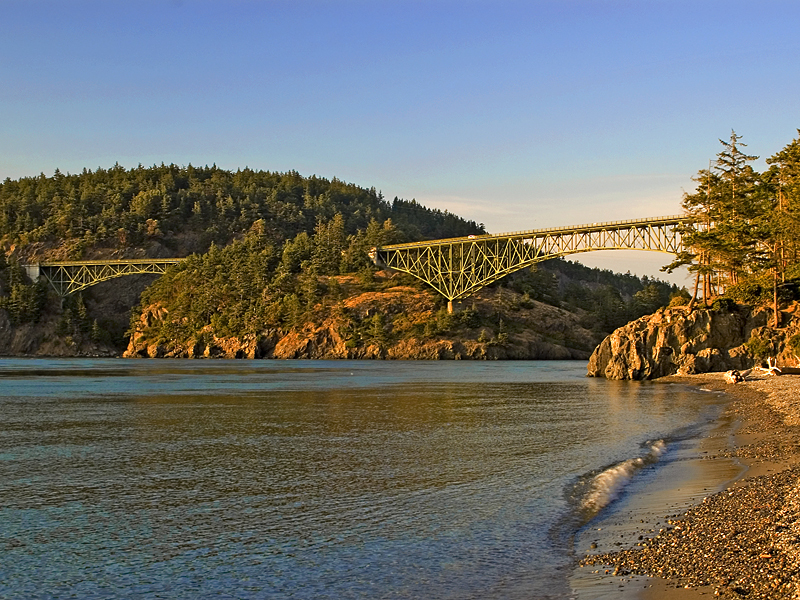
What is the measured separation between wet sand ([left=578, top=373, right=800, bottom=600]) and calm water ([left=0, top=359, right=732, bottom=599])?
3.08 ft

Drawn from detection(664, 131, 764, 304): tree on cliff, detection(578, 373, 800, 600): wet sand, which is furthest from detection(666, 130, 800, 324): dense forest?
detection(578, 373, 800, 600): wet sand

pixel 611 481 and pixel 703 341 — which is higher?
pixel 703 341

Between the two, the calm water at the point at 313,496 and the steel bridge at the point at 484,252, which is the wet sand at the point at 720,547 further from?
the steel bridge at the point at 484,252

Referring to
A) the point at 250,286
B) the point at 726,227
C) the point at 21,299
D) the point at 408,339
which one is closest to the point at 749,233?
the point at 726,227

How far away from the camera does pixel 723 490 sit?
621 inches

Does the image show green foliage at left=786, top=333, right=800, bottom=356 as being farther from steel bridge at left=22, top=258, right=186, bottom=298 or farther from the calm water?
steel bridge at left=22, top=258, right=186, bottom=298

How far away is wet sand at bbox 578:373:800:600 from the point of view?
9.75 meters

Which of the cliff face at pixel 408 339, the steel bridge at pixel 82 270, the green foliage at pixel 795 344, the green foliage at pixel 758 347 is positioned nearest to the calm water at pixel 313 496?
the green foliage at pixel 795 344

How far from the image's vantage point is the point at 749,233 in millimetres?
59938

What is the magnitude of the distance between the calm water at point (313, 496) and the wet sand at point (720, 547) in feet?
3.08

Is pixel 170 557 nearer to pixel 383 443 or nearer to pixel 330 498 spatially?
pixel 330 498

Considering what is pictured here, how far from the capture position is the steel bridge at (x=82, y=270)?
160387mm

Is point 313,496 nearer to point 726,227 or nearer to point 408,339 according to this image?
point 726,227

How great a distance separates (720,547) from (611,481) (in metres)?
6.78
